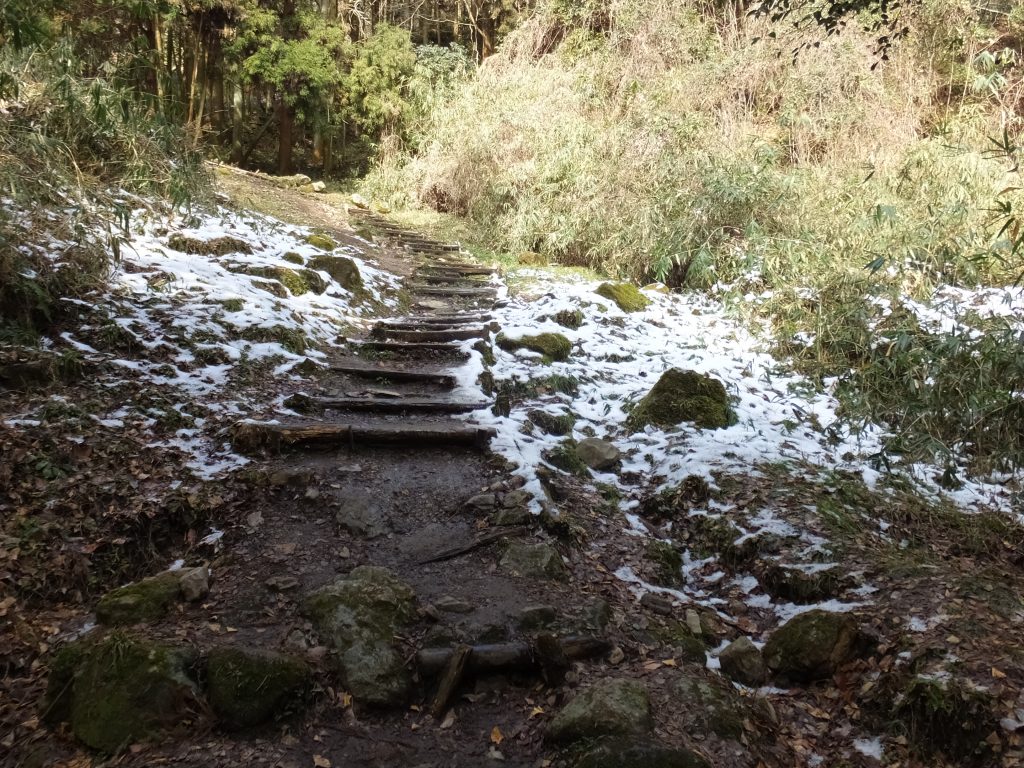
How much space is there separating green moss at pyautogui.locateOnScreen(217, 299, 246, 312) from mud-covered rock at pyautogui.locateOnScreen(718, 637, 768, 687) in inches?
198

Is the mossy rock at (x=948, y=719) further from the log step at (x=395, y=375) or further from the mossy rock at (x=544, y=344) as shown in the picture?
the mossy rock at (x=544, y=344)

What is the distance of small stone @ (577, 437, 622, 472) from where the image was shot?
484 cm

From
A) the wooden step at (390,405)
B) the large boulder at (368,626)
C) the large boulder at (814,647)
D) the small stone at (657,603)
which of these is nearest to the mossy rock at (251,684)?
the large boulder at (368,626)

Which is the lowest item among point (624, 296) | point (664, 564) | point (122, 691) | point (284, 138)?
point (664, 564)

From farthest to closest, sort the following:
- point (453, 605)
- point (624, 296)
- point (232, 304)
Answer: point (624, 296) < point (232, 304) < point (453, 605)

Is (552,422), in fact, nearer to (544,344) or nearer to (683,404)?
(683,404)

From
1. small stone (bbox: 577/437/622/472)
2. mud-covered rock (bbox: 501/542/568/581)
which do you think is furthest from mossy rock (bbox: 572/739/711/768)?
small stone (bbox: 577/437/622/472)

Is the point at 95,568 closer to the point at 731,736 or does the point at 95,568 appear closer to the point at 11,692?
the point at 11,692

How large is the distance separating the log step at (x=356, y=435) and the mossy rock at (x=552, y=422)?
0.54 meters

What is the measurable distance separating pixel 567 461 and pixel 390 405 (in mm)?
1623

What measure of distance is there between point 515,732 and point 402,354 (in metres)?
4.71

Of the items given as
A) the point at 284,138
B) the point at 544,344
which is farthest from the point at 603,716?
the point at 284,138

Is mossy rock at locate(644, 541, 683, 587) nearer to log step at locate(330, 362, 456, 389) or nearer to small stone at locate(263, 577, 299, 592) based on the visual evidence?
small stone at locate(263, 577, 299, 592)

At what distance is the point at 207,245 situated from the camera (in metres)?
6.84
